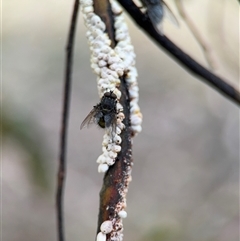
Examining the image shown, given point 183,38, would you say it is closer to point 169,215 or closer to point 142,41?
point 142,41


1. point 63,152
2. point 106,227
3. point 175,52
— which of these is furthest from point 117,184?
point 63,152

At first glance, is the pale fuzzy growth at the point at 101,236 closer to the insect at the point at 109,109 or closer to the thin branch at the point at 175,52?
the insect at the point at 109,109

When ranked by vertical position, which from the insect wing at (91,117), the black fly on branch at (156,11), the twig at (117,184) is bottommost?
the twig at (117,184)

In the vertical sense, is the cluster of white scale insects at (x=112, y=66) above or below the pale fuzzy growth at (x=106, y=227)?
above

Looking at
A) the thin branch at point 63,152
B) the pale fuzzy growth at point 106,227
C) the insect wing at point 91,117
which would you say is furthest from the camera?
the thin branch at point 63,152

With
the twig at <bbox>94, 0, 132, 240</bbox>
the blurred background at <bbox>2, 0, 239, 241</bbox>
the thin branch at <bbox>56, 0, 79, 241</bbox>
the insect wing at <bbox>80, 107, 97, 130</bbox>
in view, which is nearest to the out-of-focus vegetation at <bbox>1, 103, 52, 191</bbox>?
the blurred background at <bbox>2, 0, 239, 241</bbox>

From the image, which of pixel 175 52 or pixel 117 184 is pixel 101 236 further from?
pixel 175 52

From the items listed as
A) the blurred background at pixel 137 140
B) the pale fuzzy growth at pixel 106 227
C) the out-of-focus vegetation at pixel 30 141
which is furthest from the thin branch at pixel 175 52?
the out-of-focus vegetation at pixel 30 141

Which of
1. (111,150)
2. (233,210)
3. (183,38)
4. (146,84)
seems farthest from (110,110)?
(146,84)

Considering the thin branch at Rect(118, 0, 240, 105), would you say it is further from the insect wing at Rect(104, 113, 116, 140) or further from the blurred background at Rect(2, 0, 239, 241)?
the blurred background at Rect(2, 0, 239, 241)
